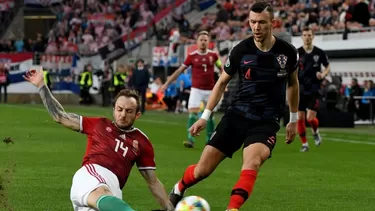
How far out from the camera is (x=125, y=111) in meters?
9.10

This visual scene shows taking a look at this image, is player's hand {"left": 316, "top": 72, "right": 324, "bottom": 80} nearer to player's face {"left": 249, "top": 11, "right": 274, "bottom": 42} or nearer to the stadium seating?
player's face {"left": 249, "top": 11, "right": 274, "bottom": 42}

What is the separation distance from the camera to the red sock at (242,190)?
9984mm

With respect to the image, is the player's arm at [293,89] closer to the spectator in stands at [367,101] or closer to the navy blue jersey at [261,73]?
the navy blue jersey at [261,73]

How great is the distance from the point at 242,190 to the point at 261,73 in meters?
1.47

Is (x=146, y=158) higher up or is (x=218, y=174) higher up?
(x=146, y=158)

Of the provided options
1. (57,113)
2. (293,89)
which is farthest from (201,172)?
(57,113)

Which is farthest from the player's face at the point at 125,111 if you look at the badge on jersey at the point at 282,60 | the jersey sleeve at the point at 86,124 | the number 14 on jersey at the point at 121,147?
the badge on jersey at the point at 282,60

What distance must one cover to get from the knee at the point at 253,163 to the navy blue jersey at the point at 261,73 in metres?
0.59

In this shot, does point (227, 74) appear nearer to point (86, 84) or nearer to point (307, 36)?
point (307, 36)

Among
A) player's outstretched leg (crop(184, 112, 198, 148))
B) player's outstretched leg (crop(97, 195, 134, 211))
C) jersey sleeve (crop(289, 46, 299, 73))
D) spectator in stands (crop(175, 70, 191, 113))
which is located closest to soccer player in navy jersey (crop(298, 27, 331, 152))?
player's outstretched leg (crop(184, 112, 198, 148))

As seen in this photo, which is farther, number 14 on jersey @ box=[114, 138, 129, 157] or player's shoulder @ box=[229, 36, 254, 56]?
player's shoulder @ box=[229, 36, 254, 56]

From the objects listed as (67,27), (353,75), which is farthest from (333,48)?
(67,27)

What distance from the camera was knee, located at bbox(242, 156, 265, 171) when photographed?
10367 mm

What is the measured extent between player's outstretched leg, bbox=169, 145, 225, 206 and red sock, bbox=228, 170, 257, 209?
0.68 metres
